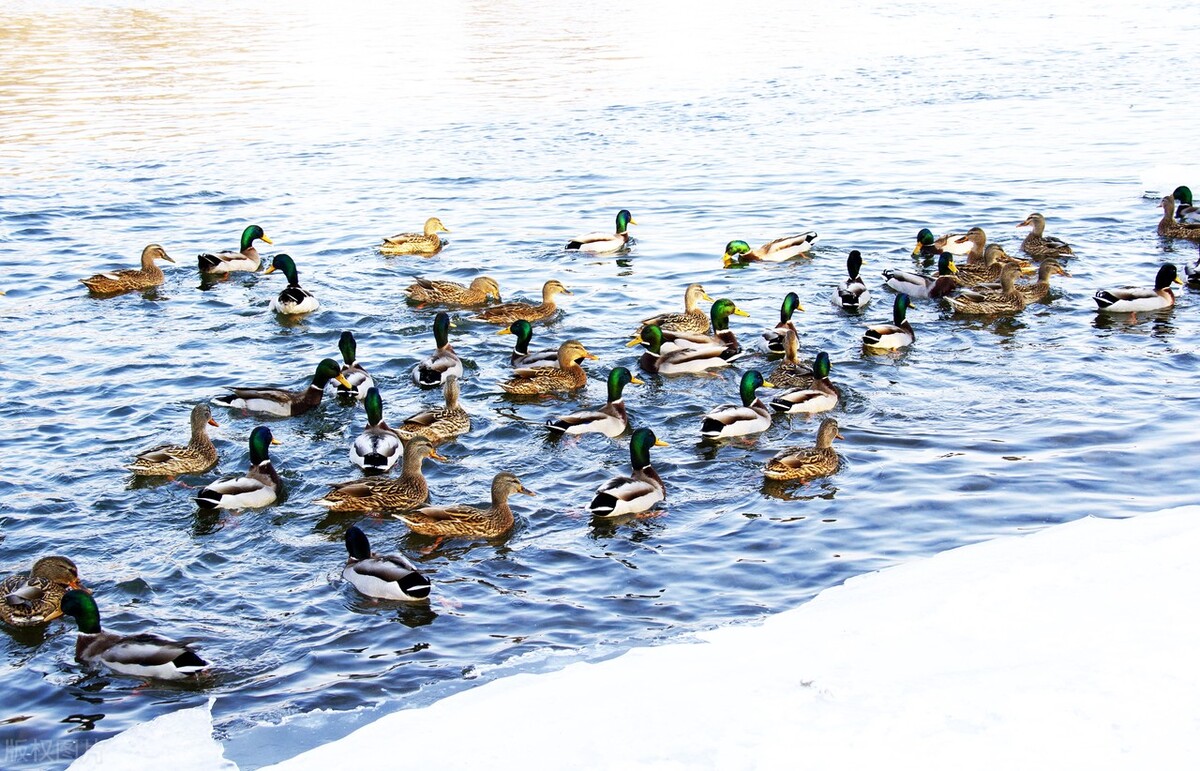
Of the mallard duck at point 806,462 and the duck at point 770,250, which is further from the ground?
the duck at point 770,250

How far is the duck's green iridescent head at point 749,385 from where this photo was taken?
1349 cm

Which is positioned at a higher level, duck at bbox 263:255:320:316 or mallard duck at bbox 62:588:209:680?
duck at bbox 263:255:320:316

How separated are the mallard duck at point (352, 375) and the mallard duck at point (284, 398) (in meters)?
0.07

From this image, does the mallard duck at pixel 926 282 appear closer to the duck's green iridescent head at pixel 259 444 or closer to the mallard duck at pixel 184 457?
the duck's green iridescent head at pixel 259 444

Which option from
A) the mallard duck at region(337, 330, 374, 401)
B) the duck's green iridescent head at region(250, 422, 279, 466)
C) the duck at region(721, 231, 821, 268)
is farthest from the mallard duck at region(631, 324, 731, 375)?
the duck's green iridescent head at region(250, 422, 279, 466)

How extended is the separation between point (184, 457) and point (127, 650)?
339 centimetres

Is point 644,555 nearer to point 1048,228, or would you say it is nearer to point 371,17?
point 1048,228

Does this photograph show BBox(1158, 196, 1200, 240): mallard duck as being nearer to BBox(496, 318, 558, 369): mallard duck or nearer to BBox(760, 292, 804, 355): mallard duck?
BBox(760, 292, 804, 355): mallard duck

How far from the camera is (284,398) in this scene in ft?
43.4

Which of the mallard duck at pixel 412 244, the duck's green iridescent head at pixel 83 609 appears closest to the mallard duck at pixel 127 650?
the duck's green iridescent head at pixel 83 609

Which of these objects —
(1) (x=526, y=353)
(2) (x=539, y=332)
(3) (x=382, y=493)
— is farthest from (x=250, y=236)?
(3) (x=382, y=493)

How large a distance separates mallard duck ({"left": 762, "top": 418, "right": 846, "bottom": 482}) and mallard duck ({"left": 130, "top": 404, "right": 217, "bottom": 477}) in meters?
5.02

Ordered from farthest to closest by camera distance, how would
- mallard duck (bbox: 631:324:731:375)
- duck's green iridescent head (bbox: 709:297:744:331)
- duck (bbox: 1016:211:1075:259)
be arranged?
duck (bbox: 1016:211:1075:259), duck's green iridescent head (bbox: 709:297:744:331), mallard duck (bbox: 631:324:731:375)

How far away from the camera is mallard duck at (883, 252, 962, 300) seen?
17.1 m
